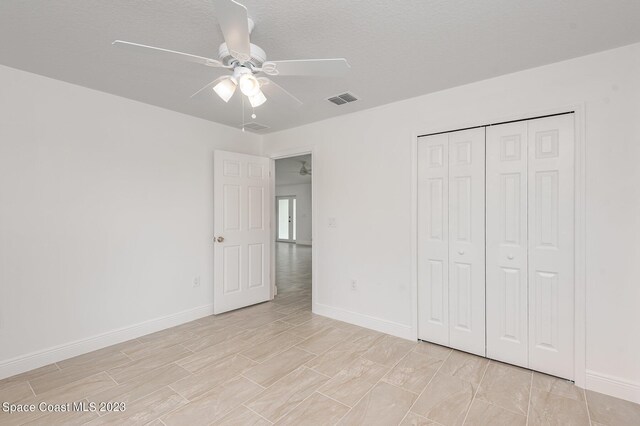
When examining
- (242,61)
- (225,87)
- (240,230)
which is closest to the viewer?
(242,61)

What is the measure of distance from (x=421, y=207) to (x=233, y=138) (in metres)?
2.80

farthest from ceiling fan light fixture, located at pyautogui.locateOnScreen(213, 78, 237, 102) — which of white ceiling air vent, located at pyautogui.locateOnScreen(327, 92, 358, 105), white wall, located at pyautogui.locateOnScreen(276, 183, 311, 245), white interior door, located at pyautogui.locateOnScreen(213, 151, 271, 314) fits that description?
white wall, located at pyautogui.locateOnScreen(276, 183, 311, 245)

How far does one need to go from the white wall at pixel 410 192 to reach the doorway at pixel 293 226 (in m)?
1.70

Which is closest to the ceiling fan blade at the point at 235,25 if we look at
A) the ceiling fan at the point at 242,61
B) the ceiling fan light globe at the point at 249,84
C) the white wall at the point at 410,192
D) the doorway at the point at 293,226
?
the ceiling fan at the point at 242,61

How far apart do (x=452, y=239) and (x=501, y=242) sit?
0.42 m

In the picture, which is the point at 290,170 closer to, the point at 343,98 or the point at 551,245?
the point at 343,98

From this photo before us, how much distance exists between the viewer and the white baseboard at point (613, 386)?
2.10 meters

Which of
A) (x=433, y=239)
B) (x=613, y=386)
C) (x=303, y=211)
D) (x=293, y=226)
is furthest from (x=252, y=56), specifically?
(x=293, y=226)

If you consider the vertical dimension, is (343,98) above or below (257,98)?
above

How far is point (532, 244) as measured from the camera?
8.24 ft

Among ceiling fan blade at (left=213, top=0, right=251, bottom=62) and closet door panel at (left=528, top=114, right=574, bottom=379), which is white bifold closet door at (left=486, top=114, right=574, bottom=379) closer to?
closet door panel at (left=528, top=114, right=574, bottom=379)

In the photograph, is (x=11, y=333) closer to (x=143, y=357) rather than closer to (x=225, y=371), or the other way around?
(x=143, y=357)

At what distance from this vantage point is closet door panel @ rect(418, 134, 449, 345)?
2.96m

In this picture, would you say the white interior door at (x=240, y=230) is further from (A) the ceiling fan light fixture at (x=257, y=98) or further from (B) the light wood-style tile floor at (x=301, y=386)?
(A) the ceiling fan light fixture at (x=257, y=98)
